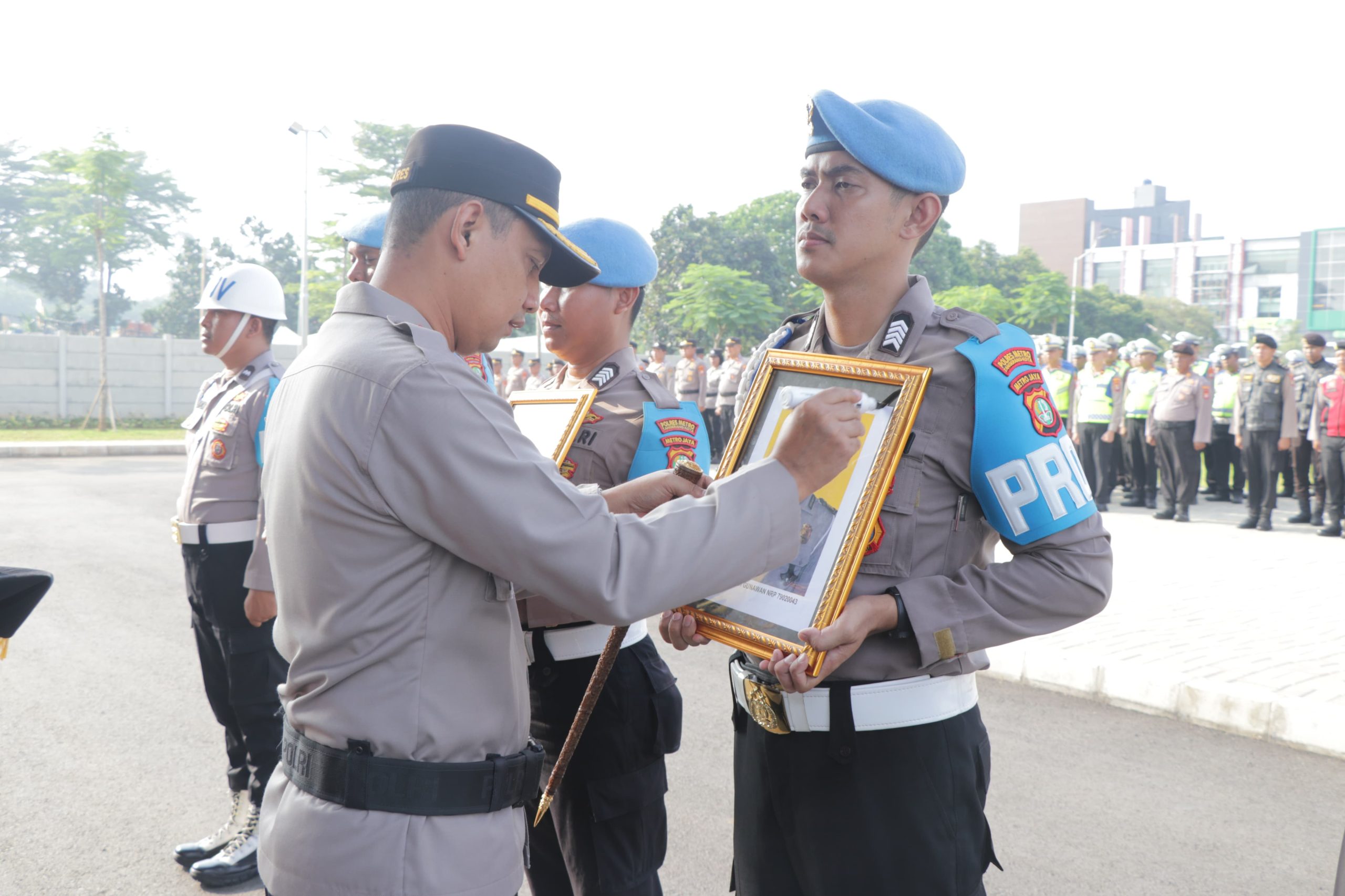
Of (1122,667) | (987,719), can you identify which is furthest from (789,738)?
(1122,667)

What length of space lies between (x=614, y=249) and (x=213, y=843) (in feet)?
8.52

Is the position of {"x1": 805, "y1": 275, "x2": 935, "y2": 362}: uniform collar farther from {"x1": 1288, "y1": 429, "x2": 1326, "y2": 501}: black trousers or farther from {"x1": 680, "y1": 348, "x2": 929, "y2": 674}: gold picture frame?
{"x1": 1288, "y1": 429, "x2": 1326, "y2": 501}: black trousers

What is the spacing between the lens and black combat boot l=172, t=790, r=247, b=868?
3.62 m

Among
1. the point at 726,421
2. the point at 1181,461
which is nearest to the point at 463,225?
the point at 1181,461

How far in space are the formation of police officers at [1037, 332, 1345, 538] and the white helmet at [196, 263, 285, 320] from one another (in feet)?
25.1

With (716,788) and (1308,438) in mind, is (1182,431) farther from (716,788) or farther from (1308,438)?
(716,788)

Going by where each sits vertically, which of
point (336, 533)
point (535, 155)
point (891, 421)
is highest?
point (535, 155)

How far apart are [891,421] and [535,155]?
2.49 ft

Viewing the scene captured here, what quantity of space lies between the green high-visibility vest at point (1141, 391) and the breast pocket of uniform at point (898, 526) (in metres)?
13.3

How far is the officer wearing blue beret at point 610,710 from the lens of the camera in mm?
2537

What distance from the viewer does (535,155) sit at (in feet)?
5.74

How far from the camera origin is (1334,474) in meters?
11.3

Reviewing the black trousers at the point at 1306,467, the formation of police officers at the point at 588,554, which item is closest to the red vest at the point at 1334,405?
the black trousers at the point at 1306,467

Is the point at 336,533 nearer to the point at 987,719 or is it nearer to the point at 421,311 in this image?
the point at 421,311
